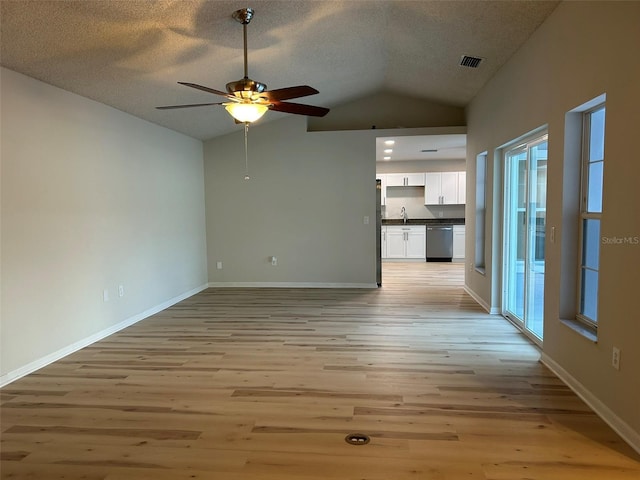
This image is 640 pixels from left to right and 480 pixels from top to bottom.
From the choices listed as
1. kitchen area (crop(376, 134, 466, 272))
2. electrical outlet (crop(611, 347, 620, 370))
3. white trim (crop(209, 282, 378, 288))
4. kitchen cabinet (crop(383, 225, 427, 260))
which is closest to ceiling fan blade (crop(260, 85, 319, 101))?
electrical outlet (crop(611, 347, 620, 370))

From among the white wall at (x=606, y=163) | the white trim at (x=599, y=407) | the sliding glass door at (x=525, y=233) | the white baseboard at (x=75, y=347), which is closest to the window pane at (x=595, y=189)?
the white wall at (x=606, y=163)

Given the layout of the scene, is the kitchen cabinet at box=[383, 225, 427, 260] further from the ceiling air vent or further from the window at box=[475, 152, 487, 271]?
the ceiling air vent

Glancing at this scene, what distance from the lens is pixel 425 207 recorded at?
33.6ft

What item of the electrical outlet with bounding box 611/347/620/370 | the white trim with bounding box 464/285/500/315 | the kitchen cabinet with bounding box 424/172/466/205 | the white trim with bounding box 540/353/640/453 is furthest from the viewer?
the kitchen cabinet with bounding box 424/172/466/205

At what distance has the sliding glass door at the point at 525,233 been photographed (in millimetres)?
3906

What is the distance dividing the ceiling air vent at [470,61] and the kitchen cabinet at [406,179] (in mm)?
5186

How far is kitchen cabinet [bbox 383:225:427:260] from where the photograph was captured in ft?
31.4

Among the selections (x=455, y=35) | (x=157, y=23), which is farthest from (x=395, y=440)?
(x=455, y=35)

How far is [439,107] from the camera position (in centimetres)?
658

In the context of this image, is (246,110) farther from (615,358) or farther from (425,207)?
A: (425,207)

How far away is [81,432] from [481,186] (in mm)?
5132

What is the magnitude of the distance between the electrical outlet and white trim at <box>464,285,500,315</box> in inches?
101

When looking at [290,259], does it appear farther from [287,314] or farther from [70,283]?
[70,283]

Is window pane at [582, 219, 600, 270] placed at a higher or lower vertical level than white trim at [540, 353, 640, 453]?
higher
